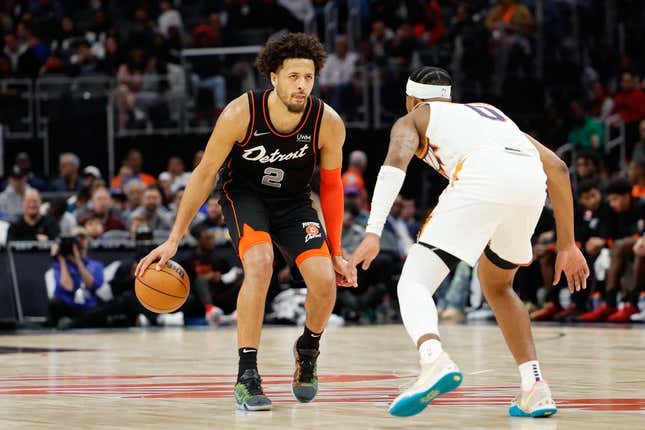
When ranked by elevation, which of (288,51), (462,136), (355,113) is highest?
(288,51)

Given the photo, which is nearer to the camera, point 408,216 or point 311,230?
point 311,230

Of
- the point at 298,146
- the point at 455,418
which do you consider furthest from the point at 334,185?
the point at 455,418

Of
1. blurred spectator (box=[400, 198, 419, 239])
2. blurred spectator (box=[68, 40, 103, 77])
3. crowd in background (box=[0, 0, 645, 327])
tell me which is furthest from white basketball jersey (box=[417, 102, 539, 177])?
blurred spectator (box=[68, 40, 103, 77])

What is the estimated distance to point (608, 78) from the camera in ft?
68.2

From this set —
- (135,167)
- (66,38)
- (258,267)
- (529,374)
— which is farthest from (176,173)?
(529,374)

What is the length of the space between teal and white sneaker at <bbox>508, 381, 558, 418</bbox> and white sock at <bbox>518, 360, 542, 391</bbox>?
0.06 metres

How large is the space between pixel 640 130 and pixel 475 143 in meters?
13.1

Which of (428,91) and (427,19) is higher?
(428,91)

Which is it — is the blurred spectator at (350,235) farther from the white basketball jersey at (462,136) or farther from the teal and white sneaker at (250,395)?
the white basketball jersey at (462,136)

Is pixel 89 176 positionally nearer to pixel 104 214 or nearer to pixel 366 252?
pixel 104 214

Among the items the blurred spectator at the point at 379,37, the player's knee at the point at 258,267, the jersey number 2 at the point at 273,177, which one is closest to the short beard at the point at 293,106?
the jersey number 2 at the point at 273,177

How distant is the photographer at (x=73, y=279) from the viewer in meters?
15.1

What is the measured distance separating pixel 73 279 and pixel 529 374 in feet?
32.8

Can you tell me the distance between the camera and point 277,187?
6.87 m
